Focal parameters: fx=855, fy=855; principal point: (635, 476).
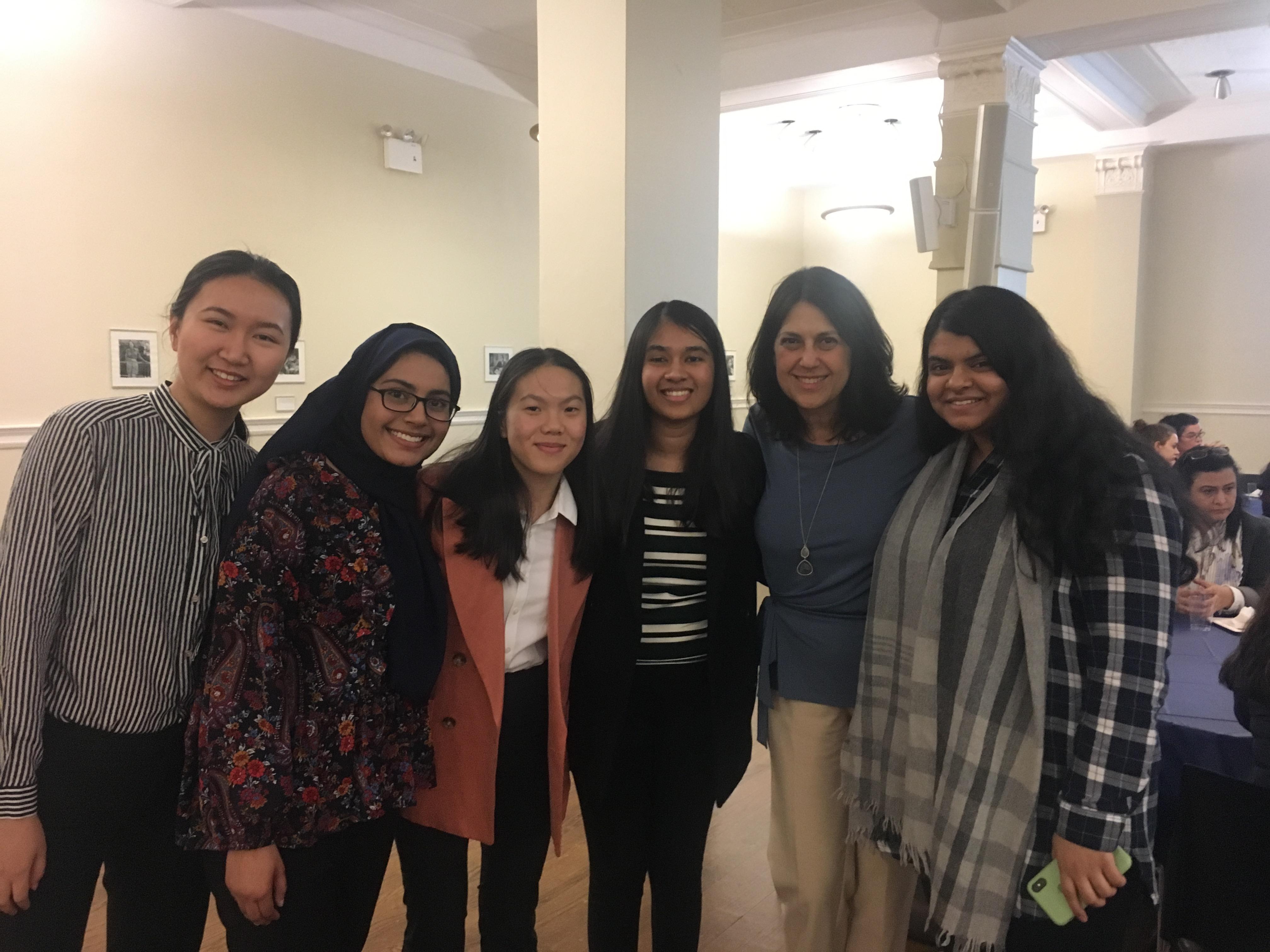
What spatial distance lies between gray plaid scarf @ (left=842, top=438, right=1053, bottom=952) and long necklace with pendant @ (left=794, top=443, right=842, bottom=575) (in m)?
0.15

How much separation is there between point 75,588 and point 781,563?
122 cm

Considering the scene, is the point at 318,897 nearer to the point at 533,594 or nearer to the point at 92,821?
the point at 92,821

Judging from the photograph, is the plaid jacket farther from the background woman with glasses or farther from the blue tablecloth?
the background woman with glasses

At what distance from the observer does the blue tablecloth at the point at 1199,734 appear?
180 cm

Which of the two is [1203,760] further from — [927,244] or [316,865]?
[927,244]

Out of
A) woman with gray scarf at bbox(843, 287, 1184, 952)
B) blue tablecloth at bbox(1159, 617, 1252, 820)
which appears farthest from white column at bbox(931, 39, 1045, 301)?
woman with gray scarf at bbox(843, 287, 1184, 952)

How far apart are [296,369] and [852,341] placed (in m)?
3.39

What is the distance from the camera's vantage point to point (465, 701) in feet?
4.94

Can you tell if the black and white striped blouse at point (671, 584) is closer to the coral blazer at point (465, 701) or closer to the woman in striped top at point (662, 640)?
the woman in striped top at point (662, 640)

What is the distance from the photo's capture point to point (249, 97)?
4.05 metres

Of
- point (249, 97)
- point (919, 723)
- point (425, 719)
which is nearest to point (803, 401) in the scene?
point (919, 723)

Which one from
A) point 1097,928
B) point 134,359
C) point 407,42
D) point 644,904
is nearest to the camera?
point 1097,928

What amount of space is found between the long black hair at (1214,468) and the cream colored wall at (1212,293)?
13.9 ft

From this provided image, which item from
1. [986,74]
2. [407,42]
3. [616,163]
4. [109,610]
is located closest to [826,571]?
[109,610]
